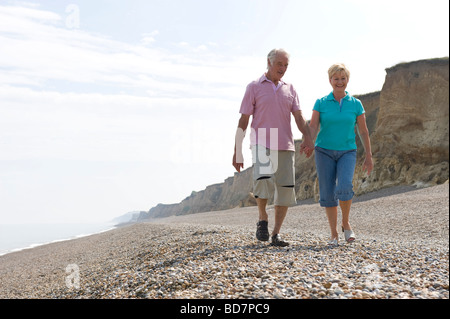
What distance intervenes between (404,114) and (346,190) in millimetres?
21445

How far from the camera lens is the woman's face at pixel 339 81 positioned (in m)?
5.67

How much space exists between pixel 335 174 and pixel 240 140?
1478 mm

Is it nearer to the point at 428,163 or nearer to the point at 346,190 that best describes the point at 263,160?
the point at 346,190

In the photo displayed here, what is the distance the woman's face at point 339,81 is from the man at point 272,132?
1.93ft

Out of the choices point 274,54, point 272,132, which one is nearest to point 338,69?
point 274,54

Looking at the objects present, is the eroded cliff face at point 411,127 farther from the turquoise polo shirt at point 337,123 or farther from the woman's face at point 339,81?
the woman's face at point 339,81

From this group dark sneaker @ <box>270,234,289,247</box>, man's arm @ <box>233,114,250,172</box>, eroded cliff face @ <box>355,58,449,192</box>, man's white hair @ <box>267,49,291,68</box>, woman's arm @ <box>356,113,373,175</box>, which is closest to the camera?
man's white hair @ <box>267,49,291,68</box>

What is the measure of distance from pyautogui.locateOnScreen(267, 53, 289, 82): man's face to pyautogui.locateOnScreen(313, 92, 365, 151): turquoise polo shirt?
726mm

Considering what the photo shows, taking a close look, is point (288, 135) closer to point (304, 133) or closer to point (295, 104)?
point (304, 133)

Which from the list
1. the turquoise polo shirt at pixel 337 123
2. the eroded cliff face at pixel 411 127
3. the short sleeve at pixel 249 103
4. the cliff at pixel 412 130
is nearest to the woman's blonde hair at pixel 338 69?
the turquoise polo shirt at pixel 337 123

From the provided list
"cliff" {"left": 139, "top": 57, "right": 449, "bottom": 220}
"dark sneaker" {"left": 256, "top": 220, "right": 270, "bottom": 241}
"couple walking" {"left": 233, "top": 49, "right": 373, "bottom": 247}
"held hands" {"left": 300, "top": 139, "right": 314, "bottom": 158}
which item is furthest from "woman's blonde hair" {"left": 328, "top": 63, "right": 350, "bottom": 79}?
"cliff" {"left": 139, "top": 57, "right": 449, "bottom": 220}

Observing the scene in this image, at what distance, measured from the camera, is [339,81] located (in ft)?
18.6

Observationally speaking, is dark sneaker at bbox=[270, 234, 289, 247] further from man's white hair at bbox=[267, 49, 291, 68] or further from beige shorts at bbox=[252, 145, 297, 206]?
man's white hair at bbox=[267, 49, 291, 68]

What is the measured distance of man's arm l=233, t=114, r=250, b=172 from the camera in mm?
5621
